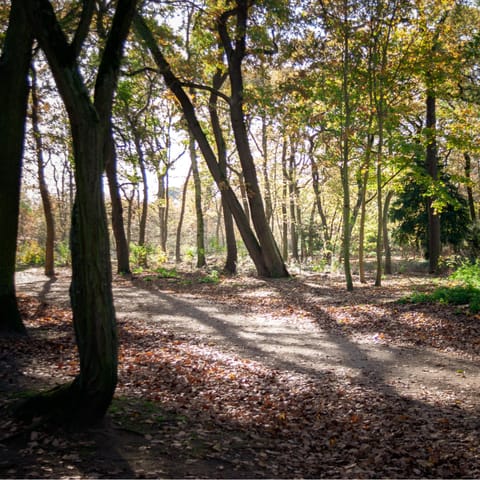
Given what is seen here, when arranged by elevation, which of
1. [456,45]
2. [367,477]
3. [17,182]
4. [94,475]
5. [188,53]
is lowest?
[367,477]

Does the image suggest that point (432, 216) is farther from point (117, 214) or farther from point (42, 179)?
point (42, 179)

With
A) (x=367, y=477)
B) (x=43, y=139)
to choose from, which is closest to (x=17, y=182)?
(x=367, y=477)

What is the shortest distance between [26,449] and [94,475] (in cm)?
74

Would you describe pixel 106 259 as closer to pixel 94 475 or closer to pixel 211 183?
pixel 94 475

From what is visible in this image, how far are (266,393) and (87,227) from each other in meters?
3.64

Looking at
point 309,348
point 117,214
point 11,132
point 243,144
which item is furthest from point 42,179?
point 309,348

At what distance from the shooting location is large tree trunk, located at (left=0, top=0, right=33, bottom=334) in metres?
7.09

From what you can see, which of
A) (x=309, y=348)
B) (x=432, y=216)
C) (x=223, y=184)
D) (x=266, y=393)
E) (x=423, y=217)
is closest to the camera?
(x=266, y=393)

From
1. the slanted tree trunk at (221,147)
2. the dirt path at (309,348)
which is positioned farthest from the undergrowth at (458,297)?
the slanted tree trunk at (221,147)

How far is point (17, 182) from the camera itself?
24.0 feet

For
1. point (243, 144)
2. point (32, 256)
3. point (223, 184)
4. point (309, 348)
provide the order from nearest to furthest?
point (309, 348), point (223, 184), point (243, 144), point (32, 256)

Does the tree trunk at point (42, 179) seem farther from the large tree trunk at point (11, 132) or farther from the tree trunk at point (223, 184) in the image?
the large tree trunk at point (11, 132)

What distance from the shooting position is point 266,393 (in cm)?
616

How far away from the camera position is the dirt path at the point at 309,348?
6.46 metres
